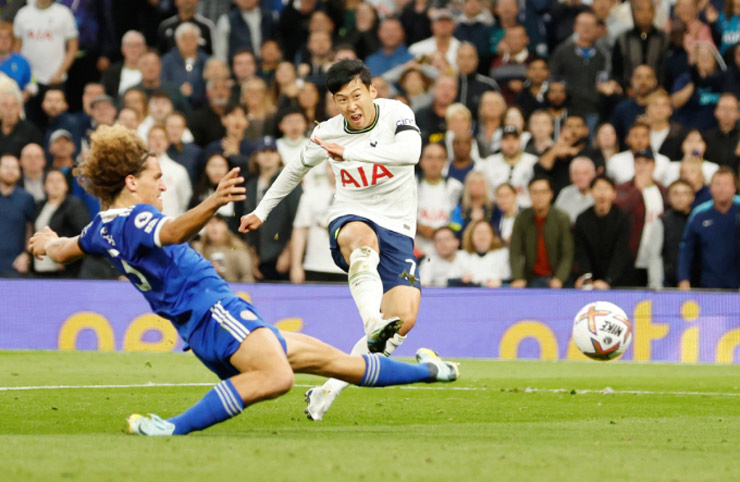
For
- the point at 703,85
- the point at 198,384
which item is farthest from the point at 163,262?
the point at 703,85

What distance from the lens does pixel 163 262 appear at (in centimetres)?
690

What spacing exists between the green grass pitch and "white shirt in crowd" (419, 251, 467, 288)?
3.25 metres

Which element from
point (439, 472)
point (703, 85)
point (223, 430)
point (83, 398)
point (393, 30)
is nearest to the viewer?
point (439, 472)

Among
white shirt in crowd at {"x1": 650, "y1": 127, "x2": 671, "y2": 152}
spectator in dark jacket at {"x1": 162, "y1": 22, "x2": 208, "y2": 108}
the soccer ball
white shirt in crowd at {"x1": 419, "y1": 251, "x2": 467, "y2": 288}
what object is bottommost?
white shirt in crowd at {"x1": 419, "y1": 251, "x2": 467, "y2": 288}

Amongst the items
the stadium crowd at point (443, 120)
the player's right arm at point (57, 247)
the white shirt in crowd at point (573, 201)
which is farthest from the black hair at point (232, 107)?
the player's right arm at point (57, 247)

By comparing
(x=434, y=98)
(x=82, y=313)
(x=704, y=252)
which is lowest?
(x=82, y=313)

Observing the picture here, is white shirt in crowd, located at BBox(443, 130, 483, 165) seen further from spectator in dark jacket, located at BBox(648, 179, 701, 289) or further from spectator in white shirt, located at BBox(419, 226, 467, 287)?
spectator in dark jacket, located at BBox(648, 179, 701, 289)

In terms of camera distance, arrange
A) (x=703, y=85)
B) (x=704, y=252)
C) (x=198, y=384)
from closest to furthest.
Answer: (x=198, y=384)
(x=704, y=252)
(x=703, y=85)

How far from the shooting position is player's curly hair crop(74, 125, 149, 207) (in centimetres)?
701

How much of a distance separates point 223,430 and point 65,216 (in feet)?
31.3

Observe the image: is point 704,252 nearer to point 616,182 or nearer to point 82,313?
point 616,182

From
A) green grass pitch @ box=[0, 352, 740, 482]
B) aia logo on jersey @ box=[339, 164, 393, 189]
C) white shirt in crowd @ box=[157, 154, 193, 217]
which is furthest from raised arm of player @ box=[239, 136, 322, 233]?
white shirt in crowd @ box=[157, 154, 193, 217]

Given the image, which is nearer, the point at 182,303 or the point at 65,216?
the point at 182,303

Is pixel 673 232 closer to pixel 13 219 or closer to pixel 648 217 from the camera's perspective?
pixel 648 217
